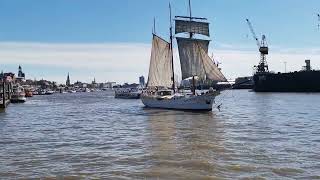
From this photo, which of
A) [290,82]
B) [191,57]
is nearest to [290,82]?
[290,82]

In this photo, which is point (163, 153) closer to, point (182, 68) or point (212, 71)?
point (212, 71)

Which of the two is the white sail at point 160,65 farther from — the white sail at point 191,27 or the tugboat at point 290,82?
the tugboat at point 290,82

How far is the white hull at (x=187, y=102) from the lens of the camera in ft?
228

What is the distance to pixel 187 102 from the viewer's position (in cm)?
7162

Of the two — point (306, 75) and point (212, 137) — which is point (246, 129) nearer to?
point (212, 137)

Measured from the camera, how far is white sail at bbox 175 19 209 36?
8269cm

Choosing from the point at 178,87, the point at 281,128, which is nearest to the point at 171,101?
the point at 178,87

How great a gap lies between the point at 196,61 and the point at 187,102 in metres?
8.24

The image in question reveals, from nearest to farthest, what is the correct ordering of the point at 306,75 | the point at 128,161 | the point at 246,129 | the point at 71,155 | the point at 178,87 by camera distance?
1. the point at 128,161
2. the point at 71,155
3. the point at 246,129
4. the point at 178,87
5. the point at 306,75

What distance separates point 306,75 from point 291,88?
24.6 feet

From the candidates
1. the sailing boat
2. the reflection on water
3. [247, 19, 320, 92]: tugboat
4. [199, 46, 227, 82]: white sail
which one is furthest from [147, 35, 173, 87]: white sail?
[247, 19, 320, 92]: tugboat

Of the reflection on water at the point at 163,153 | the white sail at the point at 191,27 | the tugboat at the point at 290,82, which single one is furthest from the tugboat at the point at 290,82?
the reflection on water at the point at 163,153

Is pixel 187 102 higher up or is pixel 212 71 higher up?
pixel 212 71

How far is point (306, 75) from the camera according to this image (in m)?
168
